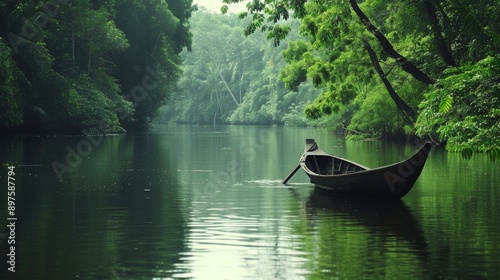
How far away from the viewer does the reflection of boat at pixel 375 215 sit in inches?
751

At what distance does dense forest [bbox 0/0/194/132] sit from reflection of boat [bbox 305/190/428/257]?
31880 mm

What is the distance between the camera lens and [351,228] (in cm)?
2027

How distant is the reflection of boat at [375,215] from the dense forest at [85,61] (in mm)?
31880

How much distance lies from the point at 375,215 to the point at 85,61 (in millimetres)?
59389

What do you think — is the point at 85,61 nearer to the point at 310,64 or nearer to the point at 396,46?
the point at 310,64

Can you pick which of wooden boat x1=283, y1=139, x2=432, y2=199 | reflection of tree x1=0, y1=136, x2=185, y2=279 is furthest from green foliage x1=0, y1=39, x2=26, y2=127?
wooden boat x1=283, y1=139, x2=432, y2=199

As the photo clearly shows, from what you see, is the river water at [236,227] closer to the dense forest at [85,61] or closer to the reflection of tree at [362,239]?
the reflection of tree at [362,239]

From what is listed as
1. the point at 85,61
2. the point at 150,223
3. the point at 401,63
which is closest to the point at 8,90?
the point at 85,61

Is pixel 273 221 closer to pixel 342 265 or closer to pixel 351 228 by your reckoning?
pixel 351 228

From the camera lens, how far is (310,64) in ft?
151

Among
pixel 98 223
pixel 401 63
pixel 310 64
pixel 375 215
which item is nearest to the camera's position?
pixel 98 223

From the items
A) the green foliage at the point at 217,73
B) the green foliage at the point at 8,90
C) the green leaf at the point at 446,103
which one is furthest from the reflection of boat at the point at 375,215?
the green foliage at the point at 217,73

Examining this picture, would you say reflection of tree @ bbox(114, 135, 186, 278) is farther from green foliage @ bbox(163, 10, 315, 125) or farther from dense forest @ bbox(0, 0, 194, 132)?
green foliage @ bbox(163, 10, 315, 125)

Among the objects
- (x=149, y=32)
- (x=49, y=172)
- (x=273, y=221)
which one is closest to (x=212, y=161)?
(x=49, y=172)
